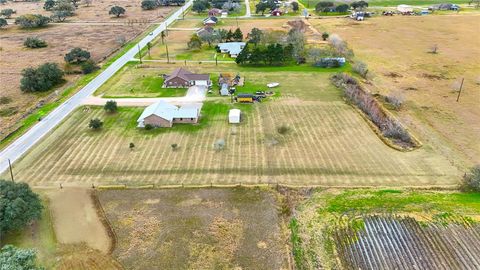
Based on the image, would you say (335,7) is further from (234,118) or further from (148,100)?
(234,118)

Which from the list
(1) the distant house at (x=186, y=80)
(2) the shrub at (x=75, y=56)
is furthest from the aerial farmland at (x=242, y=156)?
(1) the distant house at (x=186, y=80)

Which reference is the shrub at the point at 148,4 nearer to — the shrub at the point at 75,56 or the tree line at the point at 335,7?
the tree line at the point at 335,7

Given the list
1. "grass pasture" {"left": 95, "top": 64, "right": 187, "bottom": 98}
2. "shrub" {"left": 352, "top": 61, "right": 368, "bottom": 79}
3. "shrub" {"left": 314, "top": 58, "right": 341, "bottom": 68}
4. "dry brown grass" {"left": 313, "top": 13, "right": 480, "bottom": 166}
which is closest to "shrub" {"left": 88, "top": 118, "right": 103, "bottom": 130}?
"grass pasture" {"left": 95, "top": 64, "right": 187, "bottom": 98}

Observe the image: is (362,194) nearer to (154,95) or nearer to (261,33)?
(154,95)

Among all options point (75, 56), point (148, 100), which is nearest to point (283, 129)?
point (148, 100)

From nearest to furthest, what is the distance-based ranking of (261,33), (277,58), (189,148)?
(189,148) → (277,58) → (261,33)

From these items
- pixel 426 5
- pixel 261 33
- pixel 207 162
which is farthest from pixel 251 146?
pixel 426 5
